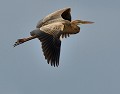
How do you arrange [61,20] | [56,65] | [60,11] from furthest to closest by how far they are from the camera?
[60,11], [61,20], [56,65]

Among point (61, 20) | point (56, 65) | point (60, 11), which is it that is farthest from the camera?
point (60, 11)

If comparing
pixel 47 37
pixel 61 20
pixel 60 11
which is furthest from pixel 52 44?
pixel 60 11

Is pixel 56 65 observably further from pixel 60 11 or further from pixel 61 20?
pixel 60 11

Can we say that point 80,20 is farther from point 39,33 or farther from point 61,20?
point 39,33

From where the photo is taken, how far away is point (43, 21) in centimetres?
2352

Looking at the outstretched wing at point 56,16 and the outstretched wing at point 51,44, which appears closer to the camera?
the outstretched wing at point 51,44

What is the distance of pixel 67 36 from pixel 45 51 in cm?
407

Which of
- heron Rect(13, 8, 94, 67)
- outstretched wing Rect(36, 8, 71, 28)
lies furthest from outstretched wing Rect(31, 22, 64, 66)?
outstretched wing Rect(36, 8, 71, 28)

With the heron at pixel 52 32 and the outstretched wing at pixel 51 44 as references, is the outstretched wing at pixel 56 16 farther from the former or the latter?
the outstretched wing at pixel 51 44

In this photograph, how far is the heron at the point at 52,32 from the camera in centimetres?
2062

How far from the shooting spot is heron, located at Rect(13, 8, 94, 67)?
2062 centimetres

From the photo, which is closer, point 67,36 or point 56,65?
point 56,65

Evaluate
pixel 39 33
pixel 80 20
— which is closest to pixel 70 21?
pixel 80 20

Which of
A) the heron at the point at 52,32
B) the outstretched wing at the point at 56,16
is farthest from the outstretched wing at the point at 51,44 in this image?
the outstretched wing at the point at 56,16
